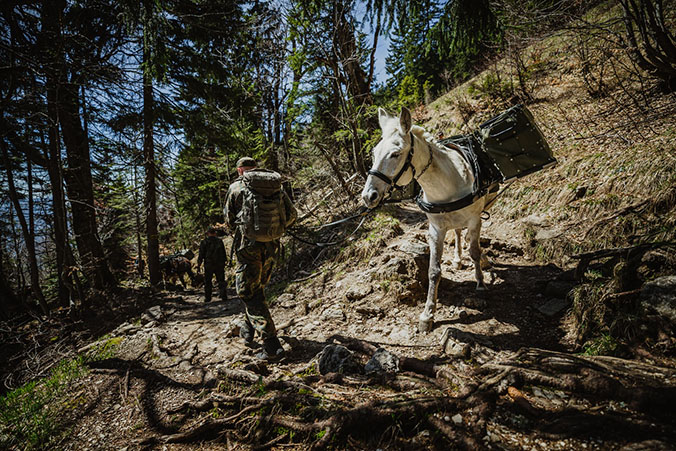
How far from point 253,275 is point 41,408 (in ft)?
9.53

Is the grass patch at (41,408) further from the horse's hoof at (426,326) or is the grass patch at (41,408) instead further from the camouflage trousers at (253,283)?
the horse's hoof at (426,326)

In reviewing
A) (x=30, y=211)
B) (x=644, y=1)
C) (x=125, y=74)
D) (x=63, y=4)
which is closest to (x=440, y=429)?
(x=125, y=74)

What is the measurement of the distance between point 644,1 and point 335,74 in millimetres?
6337

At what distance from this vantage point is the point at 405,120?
124 inches

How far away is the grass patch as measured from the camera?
8.46ft

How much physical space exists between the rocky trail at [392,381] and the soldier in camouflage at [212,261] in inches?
93.1

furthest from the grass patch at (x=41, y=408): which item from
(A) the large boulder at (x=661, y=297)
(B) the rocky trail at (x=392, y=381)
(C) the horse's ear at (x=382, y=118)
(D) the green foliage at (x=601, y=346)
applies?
(A) the large boulder at (x=661, y=297)

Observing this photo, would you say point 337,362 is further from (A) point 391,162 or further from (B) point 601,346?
(B) point 601,346

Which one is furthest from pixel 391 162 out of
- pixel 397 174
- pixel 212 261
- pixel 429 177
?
pixel 212 261

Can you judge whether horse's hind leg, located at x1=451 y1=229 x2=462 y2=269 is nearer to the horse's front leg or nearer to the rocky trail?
the rocky trail

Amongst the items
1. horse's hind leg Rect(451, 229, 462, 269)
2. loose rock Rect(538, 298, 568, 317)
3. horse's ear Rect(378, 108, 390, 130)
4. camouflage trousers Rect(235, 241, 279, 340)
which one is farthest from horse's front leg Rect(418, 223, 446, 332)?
camouflage trousers Rect(235, 241, 279, 340)

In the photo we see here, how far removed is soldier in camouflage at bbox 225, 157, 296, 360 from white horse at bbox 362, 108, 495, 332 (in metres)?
1.72

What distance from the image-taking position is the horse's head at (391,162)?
3.01 meters

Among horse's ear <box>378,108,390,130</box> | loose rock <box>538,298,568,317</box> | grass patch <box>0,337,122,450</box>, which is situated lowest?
grass patch <box>0,337,122,450</box>
